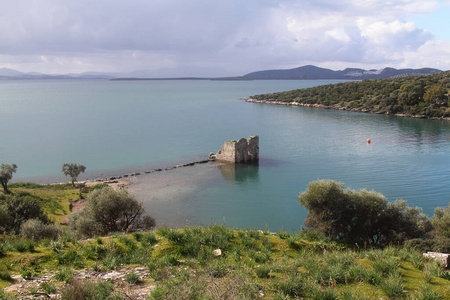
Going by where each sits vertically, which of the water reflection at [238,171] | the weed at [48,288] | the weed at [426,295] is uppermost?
the weed at [48,288]

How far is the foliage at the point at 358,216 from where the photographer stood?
60.4 ft

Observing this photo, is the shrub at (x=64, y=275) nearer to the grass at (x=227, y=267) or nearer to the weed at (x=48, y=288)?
the grass at (x=227, y=267)

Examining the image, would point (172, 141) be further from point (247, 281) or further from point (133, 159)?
point (247, 281)

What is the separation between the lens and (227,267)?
8828 millimetres

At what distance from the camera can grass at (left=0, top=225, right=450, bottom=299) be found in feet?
23.9

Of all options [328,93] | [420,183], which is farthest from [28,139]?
[328,93]

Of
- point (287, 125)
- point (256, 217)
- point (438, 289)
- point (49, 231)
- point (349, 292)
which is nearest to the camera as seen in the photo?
point (349, 292)

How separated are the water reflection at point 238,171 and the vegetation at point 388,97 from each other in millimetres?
63560

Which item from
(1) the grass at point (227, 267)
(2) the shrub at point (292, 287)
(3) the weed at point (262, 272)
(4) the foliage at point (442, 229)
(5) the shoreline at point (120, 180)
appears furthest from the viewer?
(5) the shoreline at point (120, 180)

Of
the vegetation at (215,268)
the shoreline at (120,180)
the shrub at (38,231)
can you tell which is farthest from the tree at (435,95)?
the shrub at (38,231)

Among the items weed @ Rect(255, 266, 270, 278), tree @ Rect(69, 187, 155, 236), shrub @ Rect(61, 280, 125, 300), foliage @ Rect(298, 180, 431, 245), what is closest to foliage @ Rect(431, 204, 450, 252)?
foliage @ Rect(298, 180, 431, 245)

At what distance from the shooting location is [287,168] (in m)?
45.1

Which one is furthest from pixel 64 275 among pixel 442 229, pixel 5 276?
pixel 442 229

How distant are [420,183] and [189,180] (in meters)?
26.7
